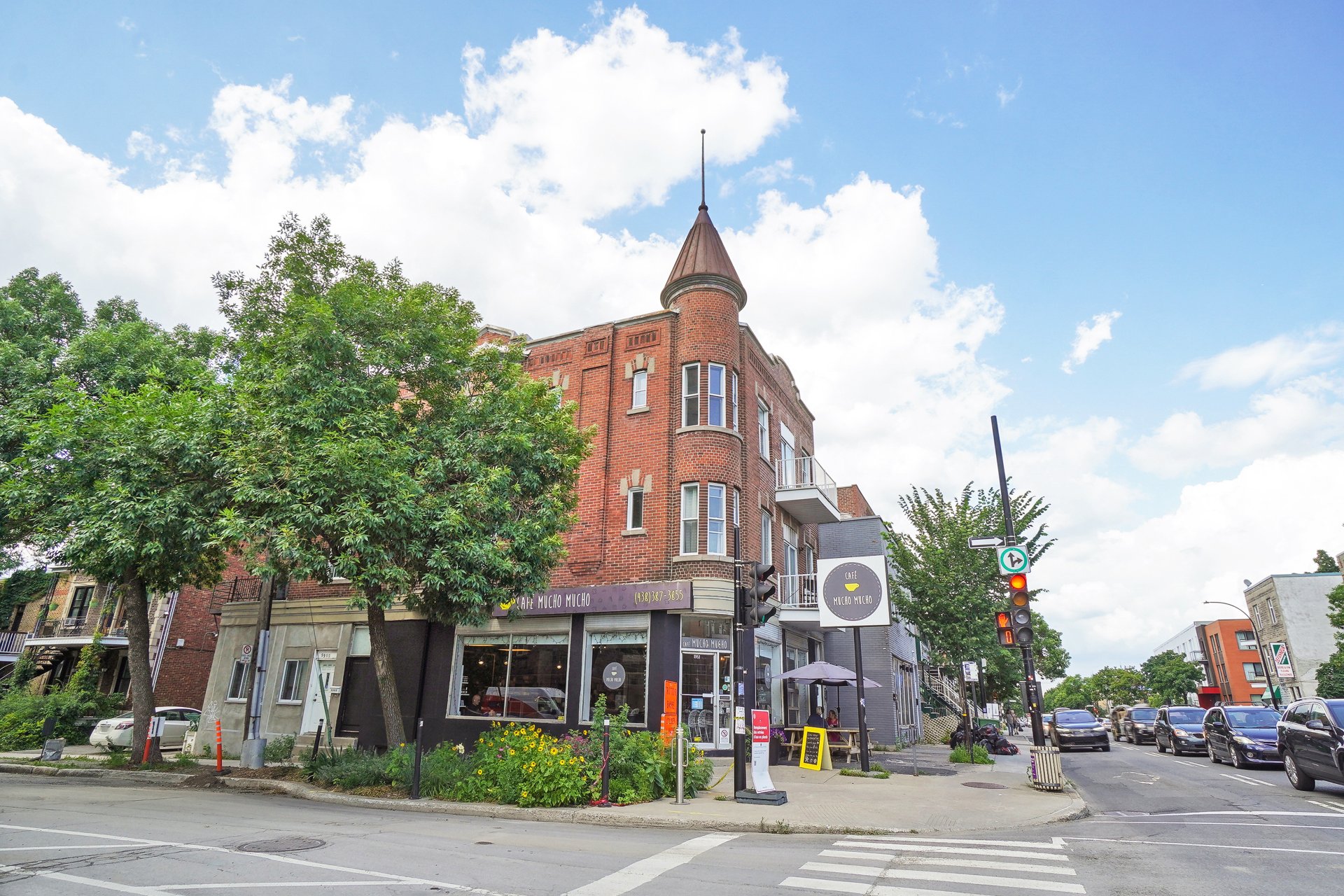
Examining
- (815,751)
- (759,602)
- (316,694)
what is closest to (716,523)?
(815,751)

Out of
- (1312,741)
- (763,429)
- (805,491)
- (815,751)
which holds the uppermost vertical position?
(763,429)

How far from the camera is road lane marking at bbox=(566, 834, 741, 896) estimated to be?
6.37 m

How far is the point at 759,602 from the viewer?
1210 cm

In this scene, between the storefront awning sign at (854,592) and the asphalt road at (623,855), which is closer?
the asphalt road at (623,855)

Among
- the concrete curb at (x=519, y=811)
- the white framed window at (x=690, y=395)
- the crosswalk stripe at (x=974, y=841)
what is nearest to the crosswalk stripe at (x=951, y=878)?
the crosswalk stripe at (x=974, y=841)

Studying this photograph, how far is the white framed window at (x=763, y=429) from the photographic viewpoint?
21.9 m

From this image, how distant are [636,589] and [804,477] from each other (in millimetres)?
9209

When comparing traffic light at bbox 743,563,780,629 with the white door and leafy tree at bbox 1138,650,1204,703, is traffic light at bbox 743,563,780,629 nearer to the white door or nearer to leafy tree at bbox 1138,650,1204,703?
the white door

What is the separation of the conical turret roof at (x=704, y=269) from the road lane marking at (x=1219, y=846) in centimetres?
1507

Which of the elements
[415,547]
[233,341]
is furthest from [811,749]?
[233,341]

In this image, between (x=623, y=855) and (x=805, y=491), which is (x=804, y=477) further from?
(x=623, y=855)

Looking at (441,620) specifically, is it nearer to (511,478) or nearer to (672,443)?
(511,478)

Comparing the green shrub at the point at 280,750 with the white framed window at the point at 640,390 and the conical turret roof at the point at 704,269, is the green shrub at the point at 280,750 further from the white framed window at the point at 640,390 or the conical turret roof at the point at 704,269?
the conical turret roof at the point at 704,269

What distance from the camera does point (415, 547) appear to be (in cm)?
1345
